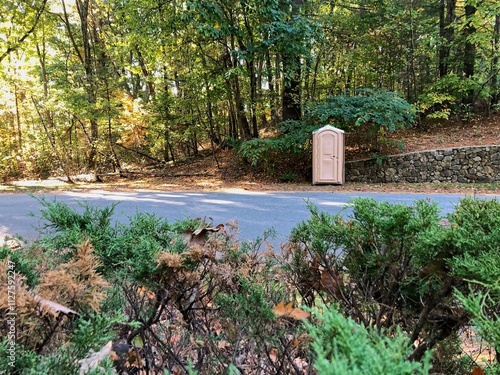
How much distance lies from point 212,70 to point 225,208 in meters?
7.13

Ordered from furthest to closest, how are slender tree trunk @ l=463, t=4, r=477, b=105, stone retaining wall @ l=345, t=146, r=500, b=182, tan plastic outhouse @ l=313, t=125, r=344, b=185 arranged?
slender tree trunk @ l=463, t=4, r=477, b=105
stone retaining wall @ l=345, t=146, r=500, b=182
tan plastic outhouse @ l=313, t=125, r=344, b=185

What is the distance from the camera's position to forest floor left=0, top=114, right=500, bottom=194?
31.2ft

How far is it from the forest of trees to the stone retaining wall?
8.34ft

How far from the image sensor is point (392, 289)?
1.47 m

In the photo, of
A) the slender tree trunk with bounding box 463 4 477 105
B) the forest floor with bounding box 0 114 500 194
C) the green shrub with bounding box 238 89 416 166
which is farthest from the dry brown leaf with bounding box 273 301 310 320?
the slender tree trunk with bounding box 463 4 477 105

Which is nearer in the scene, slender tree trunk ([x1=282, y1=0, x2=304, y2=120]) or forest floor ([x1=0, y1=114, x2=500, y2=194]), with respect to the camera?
forest floor ([x1=0, y1=114, x2=500, y2=194])

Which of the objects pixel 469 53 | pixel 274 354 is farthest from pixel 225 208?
pixel 469 53

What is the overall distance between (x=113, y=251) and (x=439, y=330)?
1406 mm

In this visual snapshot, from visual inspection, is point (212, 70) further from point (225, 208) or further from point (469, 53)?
point (469, 53)

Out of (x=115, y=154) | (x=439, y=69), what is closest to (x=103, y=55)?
(x=115, y=154)

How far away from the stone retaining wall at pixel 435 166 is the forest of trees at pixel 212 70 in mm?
2542

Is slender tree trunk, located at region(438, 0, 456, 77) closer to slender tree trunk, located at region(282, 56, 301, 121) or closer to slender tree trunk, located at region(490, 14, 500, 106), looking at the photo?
slender tree trunk, located at region(490, 14, 500, 106)

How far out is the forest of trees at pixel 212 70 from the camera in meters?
11.0

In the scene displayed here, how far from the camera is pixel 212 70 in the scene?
12.0 m
